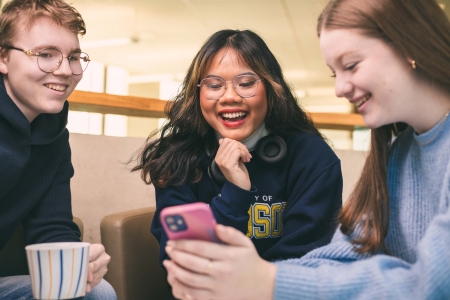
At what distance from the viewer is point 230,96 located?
4.66ft

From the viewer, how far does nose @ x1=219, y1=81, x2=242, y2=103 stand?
1.42 meters

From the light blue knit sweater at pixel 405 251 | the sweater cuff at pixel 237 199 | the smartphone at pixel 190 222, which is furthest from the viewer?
the sweater cuff at pixel 237 199

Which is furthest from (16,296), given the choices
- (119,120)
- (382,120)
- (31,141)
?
(119,120)

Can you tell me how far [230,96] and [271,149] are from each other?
8.0 inches

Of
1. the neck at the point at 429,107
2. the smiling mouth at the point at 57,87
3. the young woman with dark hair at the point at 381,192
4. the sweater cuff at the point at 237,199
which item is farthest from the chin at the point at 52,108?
the neck at the point at 429,107

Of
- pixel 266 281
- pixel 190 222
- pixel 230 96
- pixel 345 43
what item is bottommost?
pixel 266 281

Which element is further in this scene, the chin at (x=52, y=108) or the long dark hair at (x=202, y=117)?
the long dark hair at (x=202, y=117)

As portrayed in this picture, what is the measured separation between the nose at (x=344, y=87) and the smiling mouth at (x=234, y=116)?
601mm

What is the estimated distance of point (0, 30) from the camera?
1.39 meters

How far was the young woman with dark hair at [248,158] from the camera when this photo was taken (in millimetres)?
1336

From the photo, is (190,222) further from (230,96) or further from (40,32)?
(40,32)

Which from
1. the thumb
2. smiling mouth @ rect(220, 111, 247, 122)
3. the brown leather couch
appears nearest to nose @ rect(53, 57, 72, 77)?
smiling mouth @ rect(220, 111, 247, 122)

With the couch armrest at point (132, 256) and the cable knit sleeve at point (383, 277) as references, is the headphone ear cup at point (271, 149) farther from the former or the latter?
the cable knit sleeve at point (383, 277)

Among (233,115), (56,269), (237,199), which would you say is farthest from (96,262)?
(233,115)
